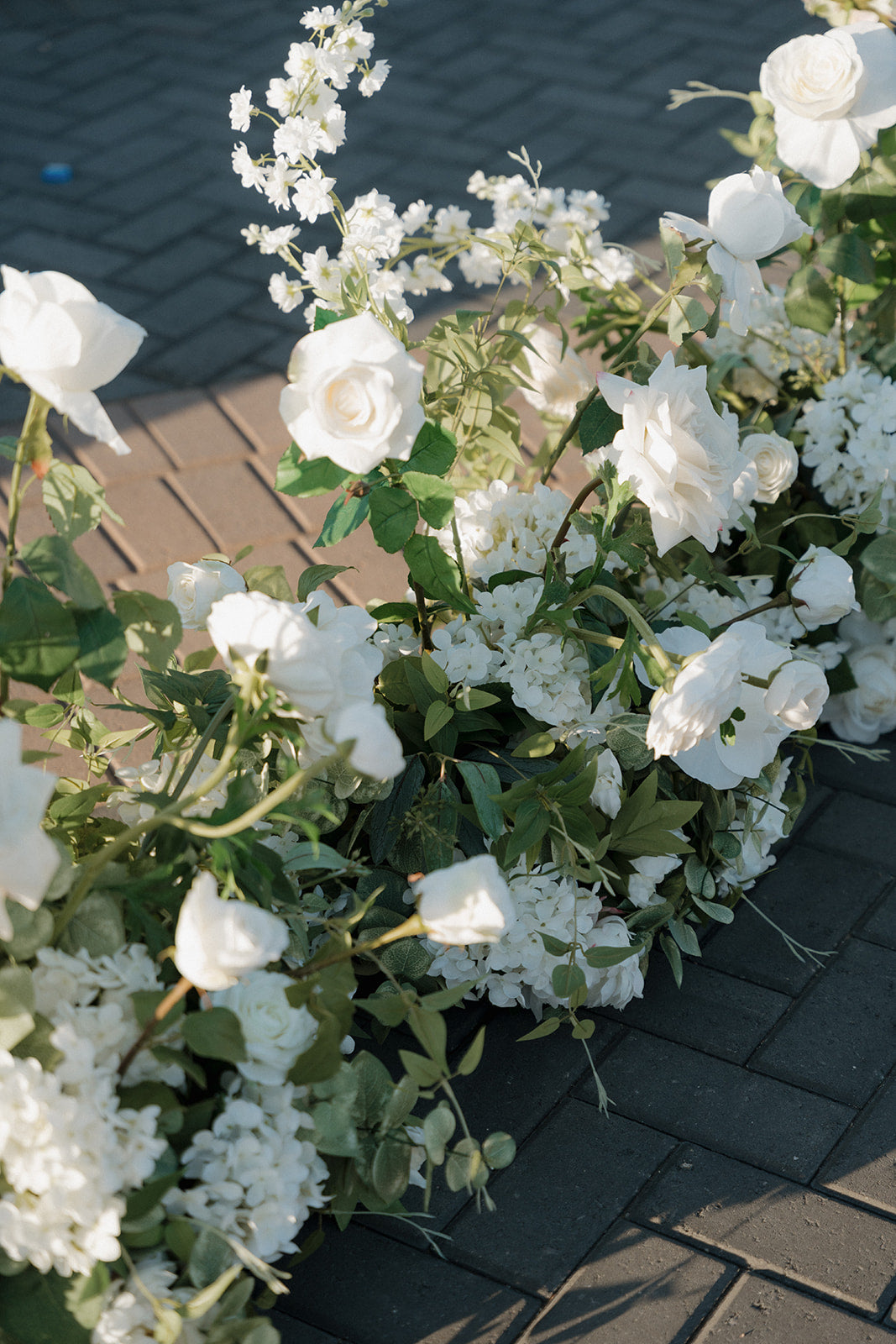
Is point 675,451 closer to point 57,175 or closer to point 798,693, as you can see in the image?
point 798,693

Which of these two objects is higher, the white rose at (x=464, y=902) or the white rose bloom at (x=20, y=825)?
the white rose bloom at (x=20, y=825)

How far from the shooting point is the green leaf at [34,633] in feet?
3.82

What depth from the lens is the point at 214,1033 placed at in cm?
112

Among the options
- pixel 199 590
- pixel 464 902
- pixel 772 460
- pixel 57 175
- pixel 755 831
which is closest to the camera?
pixel 464 902

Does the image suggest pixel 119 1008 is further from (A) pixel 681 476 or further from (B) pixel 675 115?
(B) pixel 675 115

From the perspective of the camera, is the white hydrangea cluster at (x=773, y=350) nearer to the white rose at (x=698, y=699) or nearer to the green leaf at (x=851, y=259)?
the green leaf at (x=851, y=259)

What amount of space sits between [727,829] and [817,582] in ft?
1.20

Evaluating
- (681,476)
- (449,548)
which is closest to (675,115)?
(449,548)

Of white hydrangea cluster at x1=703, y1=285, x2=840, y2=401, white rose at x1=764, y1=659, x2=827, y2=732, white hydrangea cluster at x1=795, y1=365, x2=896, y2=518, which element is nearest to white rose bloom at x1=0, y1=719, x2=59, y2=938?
white rose at x1=764, y1=659, x2=827, y2=732

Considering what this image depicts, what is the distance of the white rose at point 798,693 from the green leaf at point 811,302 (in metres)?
0.93

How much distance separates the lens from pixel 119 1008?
114 centimetres

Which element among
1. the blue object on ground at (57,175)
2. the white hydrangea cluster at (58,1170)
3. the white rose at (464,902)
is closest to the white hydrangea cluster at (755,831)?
the white rose at (464,902)

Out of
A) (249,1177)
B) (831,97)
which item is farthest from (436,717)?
(831,97)

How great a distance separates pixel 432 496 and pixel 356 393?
231 mm
